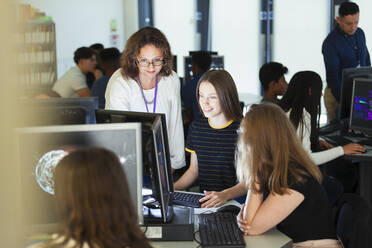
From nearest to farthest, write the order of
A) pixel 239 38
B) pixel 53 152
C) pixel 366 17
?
pixel 53 152 < pixel 366 17 < pixel 239 38

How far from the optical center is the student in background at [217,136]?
2502 millimetres

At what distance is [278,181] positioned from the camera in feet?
5.97

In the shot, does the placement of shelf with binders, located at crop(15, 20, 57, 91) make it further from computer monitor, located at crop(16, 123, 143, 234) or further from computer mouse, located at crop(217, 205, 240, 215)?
computer monitor, located at crop(16, 123, 143, 234)

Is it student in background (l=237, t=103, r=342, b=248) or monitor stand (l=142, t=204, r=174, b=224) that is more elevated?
student in background (l=237, t=103, r=342, b=248)

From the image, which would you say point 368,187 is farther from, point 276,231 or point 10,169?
point 10,169

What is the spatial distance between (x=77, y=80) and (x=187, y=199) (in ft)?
10.9

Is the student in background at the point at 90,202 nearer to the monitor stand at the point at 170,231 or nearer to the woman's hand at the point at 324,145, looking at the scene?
the monitor stand at the point at 170,231

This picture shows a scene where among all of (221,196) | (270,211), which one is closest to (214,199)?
(221,196)

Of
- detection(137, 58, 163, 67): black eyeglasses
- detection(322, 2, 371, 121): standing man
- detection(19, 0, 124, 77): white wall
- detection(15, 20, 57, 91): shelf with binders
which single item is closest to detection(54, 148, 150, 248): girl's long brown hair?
detection(137, 58, 163, 67): black eyeglasses

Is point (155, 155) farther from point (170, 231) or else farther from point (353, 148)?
point (353, 148)

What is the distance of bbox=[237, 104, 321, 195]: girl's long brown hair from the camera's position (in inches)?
72.1

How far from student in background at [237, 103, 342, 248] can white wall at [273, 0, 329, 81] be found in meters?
5.11

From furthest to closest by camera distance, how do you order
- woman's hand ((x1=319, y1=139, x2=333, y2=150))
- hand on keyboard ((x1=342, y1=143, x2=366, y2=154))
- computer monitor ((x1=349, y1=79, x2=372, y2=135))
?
computer monitor ((x1=349, y1=79, x2=372, y2=135)) → woman's hand ((x1=319, y1=139, x2=333, y2=150)) → hand on keyboard ((x1=342, y1=143, x2=366, y2=154))

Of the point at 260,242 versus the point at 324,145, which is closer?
the point at 260,242
